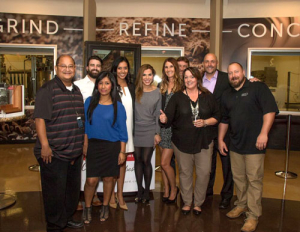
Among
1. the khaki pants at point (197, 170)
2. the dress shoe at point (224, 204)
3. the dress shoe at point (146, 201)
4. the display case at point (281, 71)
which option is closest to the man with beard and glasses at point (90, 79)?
the khaki pants at point (197, 170)

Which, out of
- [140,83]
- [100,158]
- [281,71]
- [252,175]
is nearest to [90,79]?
[140,83]

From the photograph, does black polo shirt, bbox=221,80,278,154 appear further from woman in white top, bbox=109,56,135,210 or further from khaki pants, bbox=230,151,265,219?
woman in white top, bbox=109,56,135,210

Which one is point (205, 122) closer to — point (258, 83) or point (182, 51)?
point (258, 83)

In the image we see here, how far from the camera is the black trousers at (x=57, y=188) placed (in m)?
2.70

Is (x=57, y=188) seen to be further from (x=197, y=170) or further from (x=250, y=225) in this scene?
Answer: (x=250, y=225)

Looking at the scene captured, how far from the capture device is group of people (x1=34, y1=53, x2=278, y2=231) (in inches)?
106

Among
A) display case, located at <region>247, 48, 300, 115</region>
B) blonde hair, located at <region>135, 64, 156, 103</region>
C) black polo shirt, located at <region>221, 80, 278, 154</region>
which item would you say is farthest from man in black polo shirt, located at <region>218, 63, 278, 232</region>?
display case, located at <region>247, 48, 300, 115</region>

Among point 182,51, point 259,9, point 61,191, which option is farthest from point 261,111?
point 259,9

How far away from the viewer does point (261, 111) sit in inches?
116

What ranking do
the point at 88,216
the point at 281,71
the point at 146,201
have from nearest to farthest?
the point at 88,216 → the point at 146,201 → the point at 281,71

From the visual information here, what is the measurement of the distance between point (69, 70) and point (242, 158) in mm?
2029

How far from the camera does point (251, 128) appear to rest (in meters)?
2.93

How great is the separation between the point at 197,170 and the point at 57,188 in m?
1.53

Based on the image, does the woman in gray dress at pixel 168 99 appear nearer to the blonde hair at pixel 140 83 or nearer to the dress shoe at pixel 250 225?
the blonde hair at pixel 140 83
